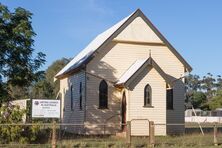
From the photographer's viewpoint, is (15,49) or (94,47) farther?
(94,47)

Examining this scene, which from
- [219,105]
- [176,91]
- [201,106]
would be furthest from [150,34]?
[201,106]

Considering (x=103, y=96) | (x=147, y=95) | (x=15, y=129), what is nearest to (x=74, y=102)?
(x=103, y=96)

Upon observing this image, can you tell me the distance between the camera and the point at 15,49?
27.4 m

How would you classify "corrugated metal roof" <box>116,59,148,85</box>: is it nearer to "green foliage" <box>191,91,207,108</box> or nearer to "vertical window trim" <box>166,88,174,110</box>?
"vertical window trim" <box>166,88,174,110</box>

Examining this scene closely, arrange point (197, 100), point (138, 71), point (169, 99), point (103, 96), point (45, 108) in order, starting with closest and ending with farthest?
1. point (45, 108)
2. point (138, 71)
3. point (103, 96)
4. point (169, 99)
5. point (197, 100)

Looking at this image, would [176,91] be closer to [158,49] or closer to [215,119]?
[158,49]

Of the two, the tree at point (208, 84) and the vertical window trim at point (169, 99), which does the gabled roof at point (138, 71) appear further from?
the tree at point (208, 84)

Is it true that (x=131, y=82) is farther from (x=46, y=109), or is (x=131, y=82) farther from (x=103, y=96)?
(x=46, y=109)

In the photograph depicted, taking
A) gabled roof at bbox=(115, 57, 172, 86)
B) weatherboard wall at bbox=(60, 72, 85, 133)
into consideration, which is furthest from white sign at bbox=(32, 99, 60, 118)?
weatherboard wall at bbox=(60, 72, 85, 133)

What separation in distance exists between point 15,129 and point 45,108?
8.55 feet

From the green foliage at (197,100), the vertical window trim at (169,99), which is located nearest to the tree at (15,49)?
the vertical window trim at (169,99)

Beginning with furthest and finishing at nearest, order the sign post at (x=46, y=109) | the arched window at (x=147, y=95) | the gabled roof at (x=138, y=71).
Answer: the arched window at (x=147, y=95)
the gabled roof at (x=138, y=71)
the sign post at (x=46, y=109)

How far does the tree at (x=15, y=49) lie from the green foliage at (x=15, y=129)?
10.1ft

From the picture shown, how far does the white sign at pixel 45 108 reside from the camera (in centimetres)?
2188
